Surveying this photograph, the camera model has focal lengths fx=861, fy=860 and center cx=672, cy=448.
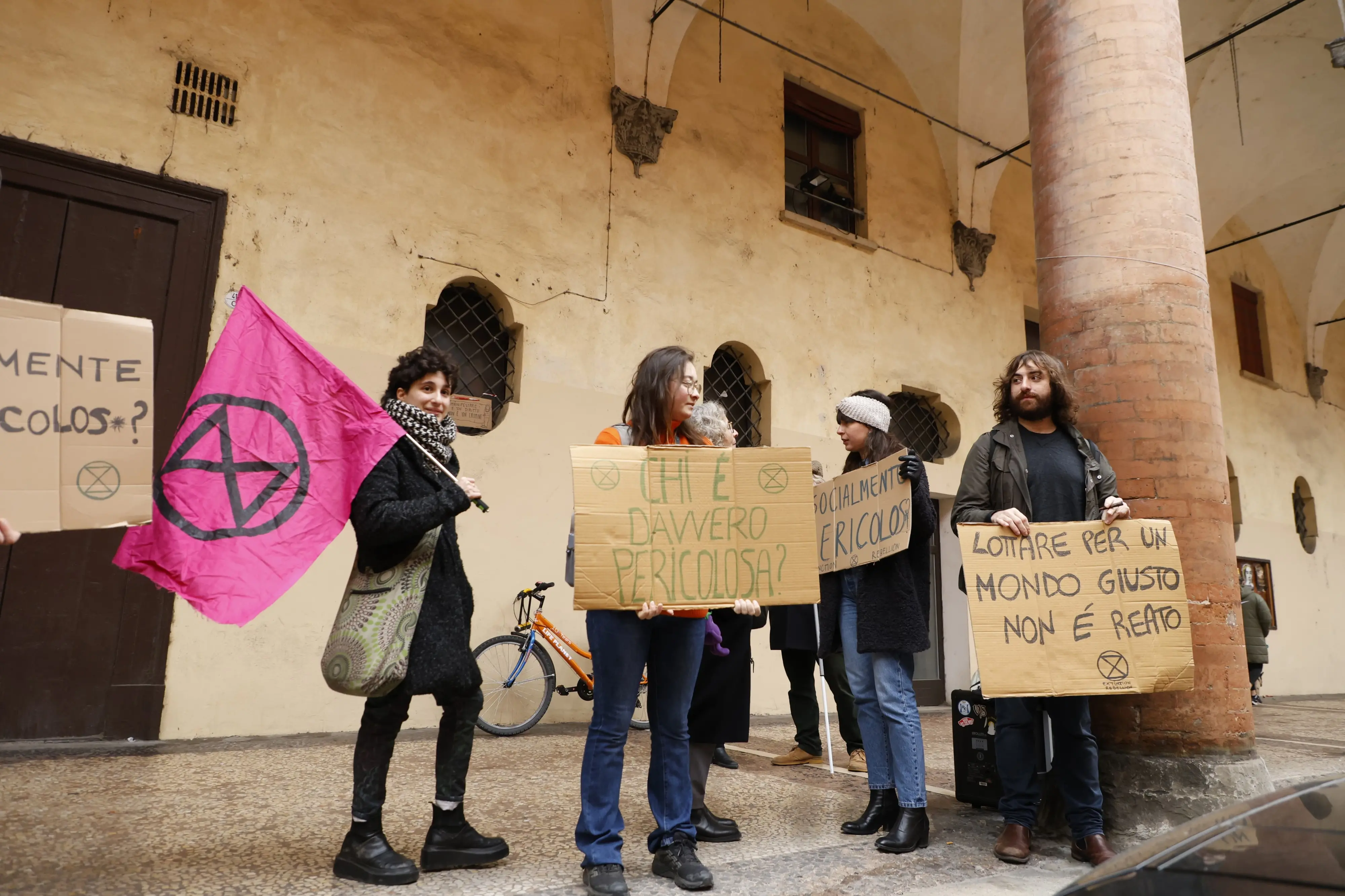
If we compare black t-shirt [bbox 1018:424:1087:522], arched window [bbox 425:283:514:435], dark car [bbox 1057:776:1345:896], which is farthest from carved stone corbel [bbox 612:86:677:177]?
dark car [bbox 1057:776:1345:896]

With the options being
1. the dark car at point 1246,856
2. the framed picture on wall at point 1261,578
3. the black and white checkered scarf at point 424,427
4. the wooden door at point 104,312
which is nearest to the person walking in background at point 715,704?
the black and white checkered scarf at point 424,427

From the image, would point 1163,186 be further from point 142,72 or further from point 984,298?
point 984,298

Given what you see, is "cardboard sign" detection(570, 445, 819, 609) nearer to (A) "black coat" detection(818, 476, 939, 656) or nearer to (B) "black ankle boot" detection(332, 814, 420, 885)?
(A) "black coat" detection(818, 476, 939, 656)

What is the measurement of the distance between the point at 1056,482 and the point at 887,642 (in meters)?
0.90

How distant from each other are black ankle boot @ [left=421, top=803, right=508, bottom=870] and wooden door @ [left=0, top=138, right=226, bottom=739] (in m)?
3.51

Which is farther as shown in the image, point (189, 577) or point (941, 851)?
point (941, 851)

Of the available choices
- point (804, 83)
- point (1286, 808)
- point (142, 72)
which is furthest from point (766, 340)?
point (1286, 808)

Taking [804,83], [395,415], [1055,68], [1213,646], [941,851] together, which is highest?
[804,83]

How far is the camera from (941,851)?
3168mm

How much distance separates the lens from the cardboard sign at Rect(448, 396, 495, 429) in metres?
6.61

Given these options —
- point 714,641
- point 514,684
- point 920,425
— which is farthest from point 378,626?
point 920,425

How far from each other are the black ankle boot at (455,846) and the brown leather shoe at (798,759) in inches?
101

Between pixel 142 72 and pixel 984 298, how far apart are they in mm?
8826

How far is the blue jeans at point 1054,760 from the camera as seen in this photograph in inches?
121
